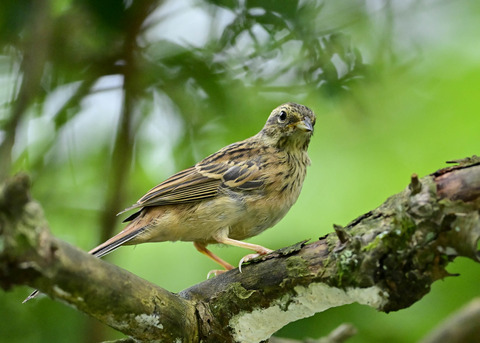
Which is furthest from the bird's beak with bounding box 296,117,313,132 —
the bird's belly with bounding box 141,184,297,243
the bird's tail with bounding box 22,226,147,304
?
the bird's tail with bounding box 22,226,147,304

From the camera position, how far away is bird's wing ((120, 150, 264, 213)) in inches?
195

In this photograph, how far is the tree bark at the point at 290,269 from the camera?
2453mm

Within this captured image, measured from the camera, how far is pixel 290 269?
11.1 feet

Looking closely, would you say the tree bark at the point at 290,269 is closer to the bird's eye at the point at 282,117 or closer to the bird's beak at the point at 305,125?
the bird's beak at the point at 305,125

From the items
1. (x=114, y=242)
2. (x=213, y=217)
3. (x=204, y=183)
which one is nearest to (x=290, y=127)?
(x=204, y=183)

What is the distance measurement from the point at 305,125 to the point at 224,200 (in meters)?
0.98

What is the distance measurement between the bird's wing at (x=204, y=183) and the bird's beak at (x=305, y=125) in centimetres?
49

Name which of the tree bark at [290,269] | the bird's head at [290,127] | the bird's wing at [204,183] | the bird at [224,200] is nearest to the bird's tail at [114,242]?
the bird at [224,200]

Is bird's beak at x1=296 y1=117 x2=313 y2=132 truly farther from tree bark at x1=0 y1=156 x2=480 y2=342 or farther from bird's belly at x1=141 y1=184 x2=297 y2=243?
tree bark at x1=0 y1=156 x2=480 y2=342

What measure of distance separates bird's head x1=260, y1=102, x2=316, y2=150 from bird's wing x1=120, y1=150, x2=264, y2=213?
1.24ft

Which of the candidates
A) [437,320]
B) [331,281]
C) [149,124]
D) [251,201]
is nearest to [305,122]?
[251,201]

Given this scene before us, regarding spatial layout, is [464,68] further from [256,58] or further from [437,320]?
[437,320]

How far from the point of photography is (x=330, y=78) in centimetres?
548

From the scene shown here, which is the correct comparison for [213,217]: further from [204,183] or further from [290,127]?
[290,127]
